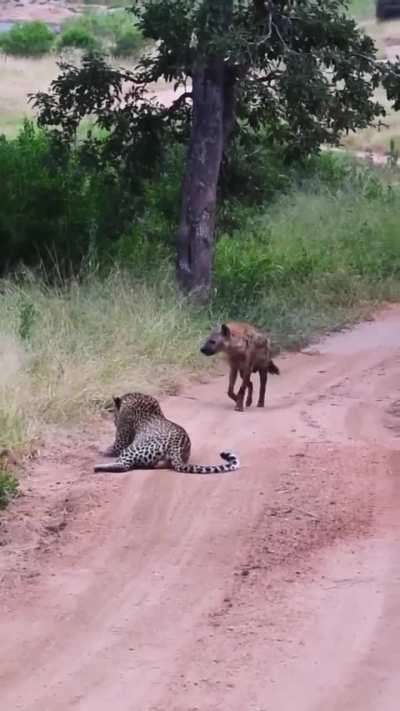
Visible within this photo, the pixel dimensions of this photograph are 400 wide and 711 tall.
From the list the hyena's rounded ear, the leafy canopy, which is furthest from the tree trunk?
the hyena's rounded ear

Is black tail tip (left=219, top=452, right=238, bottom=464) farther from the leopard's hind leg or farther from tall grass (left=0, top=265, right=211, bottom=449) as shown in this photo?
tall grass (left=0, top=265, right=211, bottom=449)

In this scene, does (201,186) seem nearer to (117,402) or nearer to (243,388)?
(243,388)

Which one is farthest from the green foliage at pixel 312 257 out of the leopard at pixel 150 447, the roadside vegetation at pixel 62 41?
the roadside vegetation at pixel 62 41

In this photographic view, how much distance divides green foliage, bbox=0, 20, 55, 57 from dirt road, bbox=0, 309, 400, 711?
1591 inches

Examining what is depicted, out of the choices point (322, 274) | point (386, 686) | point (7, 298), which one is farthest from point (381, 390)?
point (386, 686)

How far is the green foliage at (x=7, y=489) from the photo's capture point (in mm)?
8273

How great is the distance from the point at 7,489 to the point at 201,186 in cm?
666

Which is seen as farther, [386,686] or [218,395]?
[218,395]

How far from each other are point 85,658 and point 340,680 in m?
1.16

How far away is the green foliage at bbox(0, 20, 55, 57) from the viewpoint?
48.8 meters

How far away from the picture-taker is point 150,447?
354 inches

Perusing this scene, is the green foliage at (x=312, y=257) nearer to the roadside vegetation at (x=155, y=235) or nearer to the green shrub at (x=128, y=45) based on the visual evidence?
the roadside vegetation at (x=155, y=235)

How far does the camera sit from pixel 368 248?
17875 mm

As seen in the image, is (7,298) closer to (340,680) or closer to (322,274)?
(322,274)
